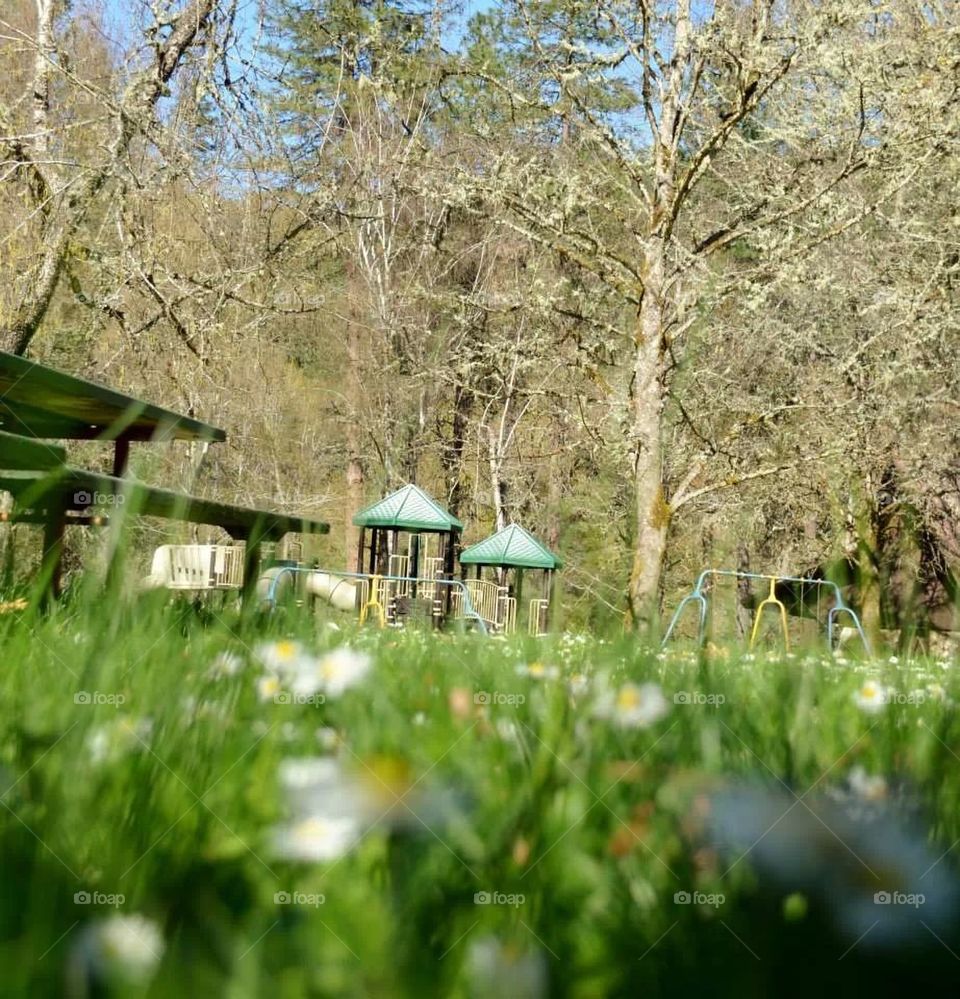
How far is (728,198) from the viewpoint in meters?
17.5

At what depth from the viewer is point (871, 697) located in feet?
6.60

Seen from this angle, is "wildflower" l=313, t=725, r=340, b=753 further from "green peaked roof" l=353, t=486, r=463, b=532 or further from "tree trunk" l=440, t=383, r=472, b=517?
"tree trunk" l=440, t=383, r=472, b=517

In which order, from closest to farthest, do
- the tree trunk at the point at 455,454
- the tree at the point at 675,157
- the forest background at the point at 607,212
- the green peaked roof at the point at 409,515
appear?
the forest background at the point at 607,212 < the tree at the point at 675,157 < the green peaked roof at the point at 409,515 < the tree trunk at the point at 455,454

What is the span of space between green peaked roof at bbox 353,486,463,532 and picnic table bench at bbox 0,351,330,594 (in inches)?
372

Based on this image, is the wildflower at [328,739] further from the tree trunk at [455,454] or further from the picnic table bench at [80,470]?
the tree trunk at [455,454]

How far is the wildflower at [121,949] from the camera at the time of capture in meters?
0.76

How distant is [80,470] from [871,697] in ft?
10.7

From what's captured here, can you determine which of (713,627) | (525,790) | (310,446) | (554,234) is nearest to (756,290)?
(554,234)

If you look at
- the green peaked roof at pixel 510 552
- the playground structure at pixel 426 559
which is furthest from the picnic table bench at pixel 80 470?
the green peaked roof at pixel 510 552

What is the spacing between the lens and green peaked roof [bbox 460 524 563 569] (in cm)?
2058

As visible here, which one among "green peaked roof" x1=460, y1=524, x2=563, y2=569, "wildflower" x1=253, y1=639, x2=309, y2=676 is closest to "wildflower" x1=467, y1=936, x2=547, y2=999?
"wildflower" x1=253, y1=639, x2=309, y2=676

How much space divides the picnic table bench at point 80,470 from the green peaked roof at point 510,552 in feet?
38.9

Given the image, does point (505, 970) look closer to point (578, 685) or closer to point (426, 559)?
point (578, 685)

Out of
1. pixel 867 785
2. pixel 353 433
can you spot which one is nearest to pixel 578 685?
pixel 867 785
